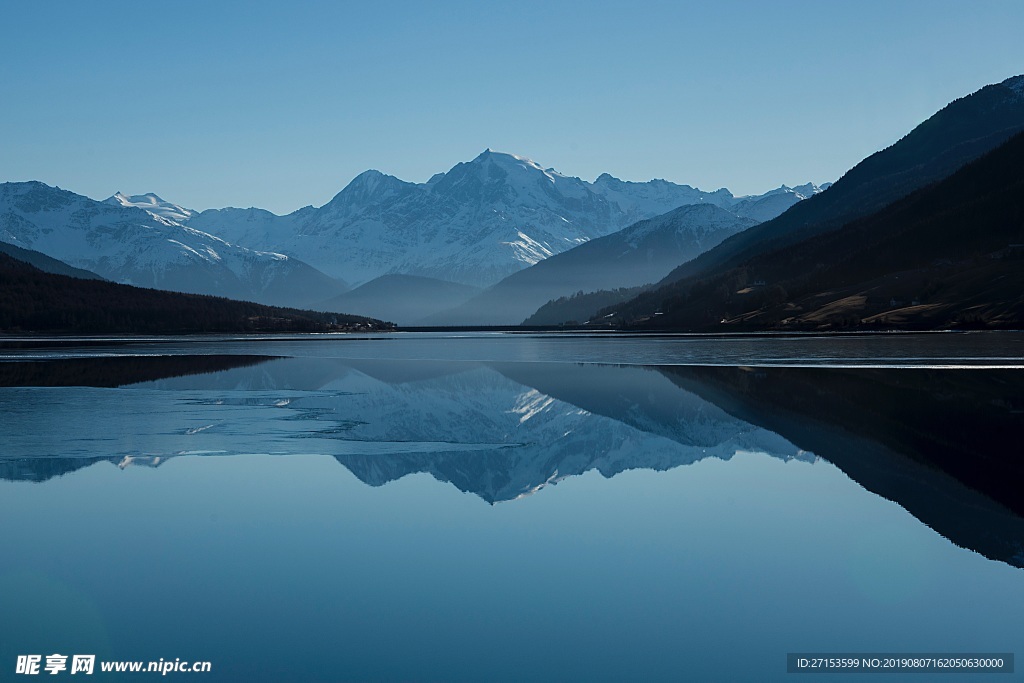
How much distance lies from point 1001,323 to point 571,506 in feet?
579

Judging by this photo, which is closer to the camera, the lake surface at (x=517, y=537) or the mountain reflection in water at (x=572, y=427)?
the lake surface at (x=517, y=537)

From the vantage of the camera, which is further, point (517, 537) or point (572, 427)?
point (572, 427)

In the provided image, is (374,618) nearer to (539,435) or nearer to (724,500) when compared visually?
(724,500)

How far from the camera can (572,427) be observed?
4966 centimetres

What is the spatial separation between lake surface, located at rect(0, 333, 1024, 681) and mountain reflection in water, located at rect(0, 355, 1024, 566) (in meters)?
0.26

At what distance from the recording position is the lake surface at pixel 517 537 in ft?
60.9

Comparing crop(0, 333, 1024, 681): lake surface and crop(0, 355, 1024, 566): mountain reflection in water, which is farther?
crop(0, 355, 1024, 566): mountain reflection in water

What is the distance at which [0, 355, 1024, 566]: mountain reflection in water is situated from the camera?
34.3 m

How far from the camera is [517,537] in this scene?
89.4 feet

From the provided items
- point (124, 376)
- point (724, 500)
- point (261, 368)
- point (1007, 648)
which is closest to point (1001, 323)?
point (261, 368)

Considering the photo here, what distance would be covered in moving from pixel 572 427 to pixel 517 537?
2266cm

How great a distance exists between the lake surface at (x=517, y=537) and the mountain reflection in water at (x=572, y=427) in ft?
0.84

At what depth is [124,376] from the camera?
9075 cm

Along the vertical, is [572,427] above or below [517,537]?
above
